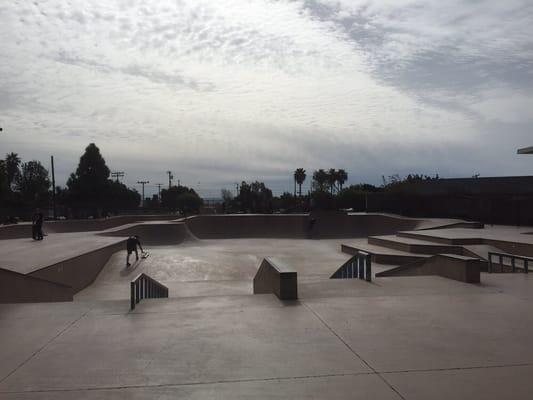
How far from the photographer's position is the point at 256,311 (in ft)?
18.6

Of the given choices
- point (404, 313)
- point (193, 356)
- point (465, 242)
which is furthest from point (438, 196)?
point (193, 356)

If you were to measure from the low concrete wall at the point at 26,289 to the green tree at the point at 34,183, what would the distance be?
55716 millimetres

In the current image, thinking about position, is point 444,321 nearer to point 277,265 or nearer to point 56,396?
point 277,265

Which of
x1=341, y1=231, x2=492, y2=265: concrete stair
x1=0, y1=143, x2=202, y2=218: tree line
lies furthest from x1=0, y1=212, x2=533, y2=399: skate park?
x1=0, y1=143, x2=202, y2=218: tree line

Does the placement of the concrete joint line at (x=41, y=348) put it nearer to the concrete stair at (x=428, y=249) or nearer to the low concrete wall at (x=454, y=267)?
the low concrete wall at (x=454, y=267)

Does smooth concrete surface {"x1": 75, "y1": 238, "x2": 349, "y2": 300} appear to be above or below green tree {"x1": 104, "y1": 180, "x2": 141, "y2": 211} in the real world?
below

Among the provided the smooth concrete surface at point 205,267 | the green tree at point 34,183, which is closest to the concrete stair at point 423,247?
the smooth concrete surface at point 205,267

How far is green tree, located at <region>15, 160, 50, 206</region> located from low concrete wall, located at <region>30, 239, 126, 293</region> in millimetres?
50169

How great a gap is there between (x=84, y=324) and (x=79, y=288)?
29.3 feet

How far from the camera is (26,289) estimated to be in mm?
9211

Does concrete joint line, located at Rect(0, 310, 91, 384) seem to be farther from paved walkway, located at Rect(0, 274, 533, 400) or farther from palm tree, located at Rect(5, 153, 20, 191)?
palm tree, located at Rect(5, 153, 20, 191)

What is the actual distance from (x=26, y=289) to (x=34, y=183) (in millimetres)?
59931

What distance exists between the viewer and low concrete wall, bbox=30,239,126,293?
11.3 m

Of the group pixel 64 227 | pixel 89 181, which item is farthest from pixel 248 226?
pixel 89 181
